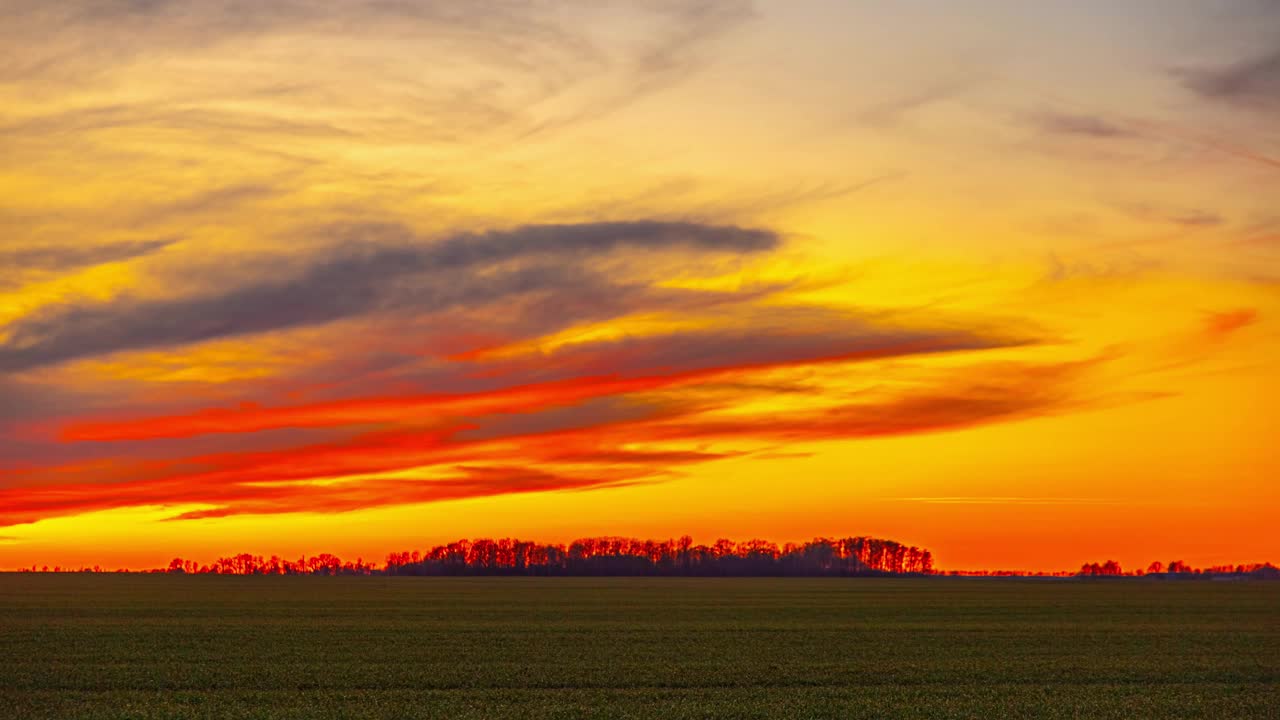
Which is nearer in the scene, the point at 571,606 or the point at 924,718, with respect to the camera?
the point at 924,718

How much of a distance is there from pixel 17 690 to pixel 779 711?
73.5ft

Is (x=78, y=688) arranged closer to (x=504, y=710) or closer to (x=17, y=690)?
(x=17, y=690)

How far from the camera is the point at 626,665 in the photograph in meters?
43.0

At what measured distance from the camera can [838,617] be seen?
3130 inches

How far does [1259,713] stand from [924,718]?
9801 mm

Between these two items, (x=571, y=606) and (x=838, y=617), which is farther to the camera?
(x=571, y=606)

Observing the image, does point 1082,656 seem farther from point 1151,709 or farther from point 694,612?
point 694,612

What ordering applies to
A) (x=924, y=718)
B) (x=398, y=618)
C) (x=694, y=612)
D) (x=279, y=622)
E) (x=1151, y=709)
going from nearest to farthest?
(x=924, y=718)
(x=1151, y=709)
(x=279, y=622)
(x=398, y=618)
(x=694, y=612)

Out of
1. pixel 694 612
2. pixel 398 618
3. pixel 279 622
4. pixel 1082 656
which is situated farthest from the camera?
pixel 694 612

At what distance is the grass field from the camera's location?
108ft

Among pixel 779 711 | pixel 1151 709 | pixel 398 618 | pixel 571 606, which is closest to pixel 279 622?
pixel 398 618

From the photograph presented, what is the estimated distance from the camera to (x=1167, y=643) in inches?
2290

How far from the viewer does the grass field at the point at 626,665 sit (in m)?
32.8

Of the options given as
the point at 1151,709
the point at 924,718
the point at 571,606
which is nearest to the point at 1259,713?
the point at 1151,709
